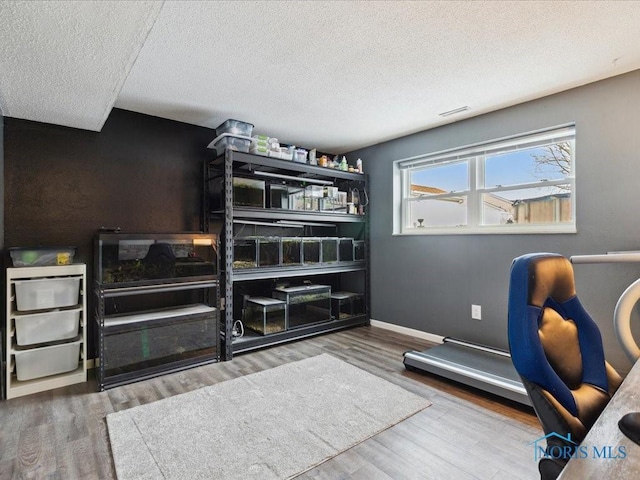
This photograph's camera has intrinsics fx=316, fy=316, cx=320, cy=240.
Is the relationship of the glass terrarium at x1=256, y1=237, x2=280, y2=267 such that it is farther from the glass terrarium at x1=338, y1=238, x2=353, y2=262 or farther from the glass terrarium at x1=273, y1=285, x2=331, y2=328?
the glass terrarium at x1=338, y1=238, x2=353, y2=262

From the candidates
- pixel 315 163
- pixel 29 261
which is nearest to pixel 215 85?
pixel 315 163

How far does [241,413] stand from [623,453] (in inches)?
75.6

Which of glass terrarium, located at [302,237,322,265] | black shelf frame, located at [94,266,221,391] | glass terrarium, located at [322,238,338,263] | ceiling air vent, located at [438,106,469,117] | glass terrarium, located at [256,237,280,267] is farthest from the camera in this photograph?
glass terrarium, located at [322,238,338,263]

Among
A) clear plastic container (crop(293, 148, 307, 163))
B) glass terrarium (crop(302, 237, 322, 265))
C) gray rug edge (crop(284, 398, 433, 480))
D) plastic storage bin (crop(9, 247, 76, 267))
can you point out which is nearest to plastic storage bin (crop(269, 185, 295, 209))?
clear plastic container (crop(293, 148, 307, 163))

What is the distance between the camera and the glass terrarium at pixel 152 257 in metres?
2.52

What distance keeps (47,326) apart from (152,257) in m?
0.87

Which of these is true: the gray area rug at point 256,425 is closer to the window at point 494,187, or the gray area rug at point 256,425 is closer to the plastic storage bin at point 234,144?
the window at point 494,187

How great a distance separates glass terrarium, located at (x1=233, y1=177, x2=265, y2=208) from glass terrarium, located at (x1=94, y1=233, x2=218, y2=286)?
47 cm

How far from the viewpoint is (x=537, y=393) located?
1.01m

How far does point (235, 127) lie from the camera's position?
10.3 feet

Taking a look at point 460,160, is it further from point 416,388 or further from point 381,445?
point 381,445

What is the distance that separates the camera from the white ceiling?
162 cm

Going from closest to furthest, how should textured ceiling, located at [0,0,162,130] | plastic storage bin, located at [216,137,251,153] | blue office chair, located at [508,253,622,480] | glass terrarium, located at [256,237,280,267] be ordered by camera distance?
blue office chair, located at [508,253,622,480], textured ceiling, located at [0,0,162,130], plastic storage bin, located at [216,137,251,153], glass terrarium, located at [256,237,280,267]

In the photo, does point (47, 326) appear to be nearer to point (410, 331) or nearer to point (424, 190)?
point (410, 331)
